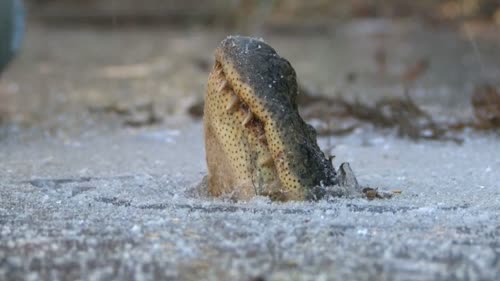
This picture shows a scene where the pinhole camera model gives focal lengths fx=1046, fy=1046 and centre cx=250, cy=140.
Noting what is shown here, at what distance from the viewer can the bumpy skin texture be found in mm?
3137

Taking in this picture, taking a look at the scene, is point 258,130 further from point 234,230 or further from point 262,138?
point 234,230

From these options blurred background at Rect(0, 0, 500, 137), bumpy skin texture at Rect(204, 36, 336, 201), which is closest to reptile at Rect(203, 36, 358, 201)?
bumpy skin texture at Rect(204, 36, 336, 201)

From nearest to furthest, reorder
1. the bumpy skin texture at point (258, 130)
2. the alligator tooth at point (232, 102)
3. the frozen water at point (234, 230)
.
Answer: the frozen water at point (234, 230) < the bumpy skin texture at point (258, 130) < the alligator tooth at point (232, 102)

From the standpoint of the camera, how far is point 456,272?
239cm

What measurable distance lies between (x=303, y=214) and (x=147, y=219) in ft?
1.43

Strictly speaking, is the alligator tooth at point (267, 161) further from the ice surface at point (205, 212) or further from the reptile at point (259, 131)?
the ice surface at point (205, 212)

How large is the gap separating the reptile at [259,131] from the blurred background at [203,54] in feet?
8.05

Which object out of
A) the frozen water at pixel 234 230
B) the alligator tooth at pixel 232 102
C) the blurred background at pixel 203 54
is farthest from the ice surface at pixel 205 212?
the alligator tooth at pixel 232 102

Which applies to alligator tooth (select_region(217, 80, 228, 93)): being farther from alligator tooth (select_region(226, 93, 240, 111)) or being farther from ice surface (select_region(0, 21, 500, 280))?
ice surface (select_region(0, 21, 500, 280))

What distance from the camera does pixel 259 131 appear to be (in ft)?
10.6

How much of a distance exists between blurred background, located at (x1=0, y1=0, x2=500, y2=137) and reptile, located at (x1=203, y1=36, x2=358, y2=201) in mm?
2455

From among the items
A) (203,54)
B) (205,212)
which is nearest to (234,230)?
(205,212)

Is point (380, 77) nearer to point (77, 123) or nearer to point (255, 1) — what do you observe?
point (255, 1)

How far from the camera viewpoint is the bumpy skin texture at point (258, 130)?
3.14 m
